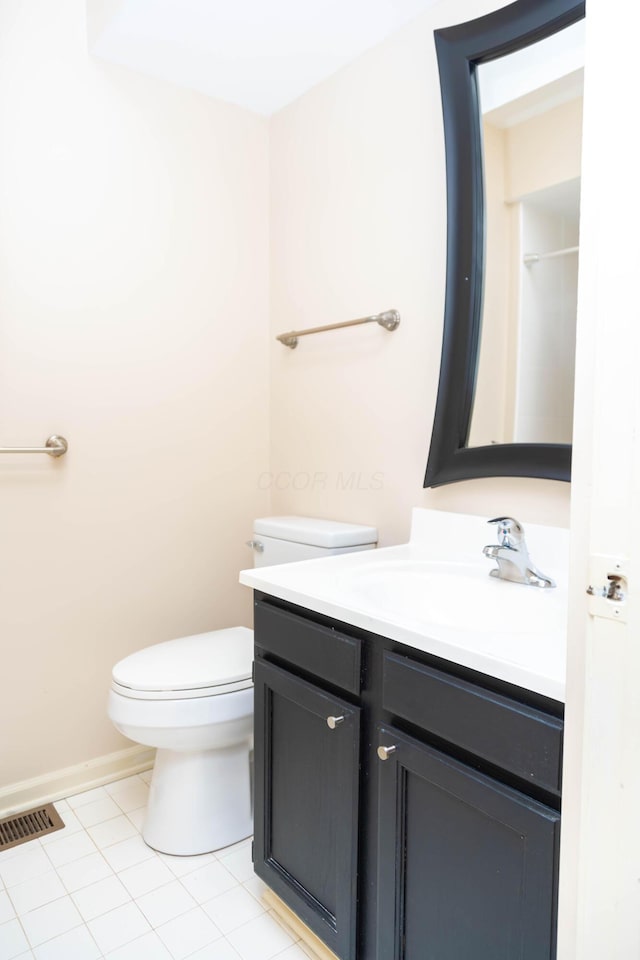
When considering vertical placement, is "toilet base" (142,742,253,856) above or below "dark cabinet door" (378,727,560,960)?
below

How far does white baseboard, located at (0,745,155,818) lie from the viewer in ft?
5.71

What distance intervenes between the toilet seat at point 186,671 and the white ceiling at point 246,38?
164 cm

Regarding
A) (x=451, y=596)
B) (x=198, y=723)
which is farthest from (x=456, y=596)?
(x=198, y=723)

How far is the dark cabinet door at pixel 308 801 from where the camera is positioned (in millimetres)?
1122

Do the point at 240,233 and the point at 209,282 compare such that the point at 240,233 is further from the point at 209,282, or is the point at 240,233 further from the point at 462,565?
the point at 462,565

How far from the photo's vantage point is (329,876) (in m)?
1.18

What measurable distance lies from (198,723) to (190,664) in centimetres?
16

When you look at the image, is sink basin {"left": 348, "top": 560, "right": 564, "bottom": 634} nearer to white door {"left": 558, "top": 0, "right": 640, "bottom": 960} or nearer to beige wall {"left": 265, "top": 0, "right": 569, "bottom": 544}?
beige wall {"left": 265, "top": 0, "right": 569, "bottom": 544}

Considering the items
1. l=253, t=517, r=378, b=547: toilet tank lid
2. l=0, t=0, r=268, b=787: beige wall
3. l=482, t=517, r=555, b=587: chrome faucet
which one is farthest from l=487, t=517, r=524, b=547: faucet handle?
l=0, t=0, r=268, b=787: beige wall

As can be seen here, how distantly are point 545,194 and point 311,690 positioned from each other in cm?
112

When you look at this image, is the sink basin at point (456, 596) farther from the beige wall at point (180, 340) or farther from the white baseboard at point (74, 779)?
the white baseboard at point (74, 779)

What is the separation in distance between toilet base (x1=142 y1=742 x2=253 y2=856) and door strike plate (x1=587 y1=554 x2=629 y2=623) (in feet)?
4.24

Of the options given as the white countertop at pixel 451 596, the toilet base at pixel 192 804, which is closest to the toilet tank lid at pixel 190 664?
the toilet base at pixel 192 804

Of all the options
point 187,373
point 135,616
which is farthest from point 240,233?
point 135,616
